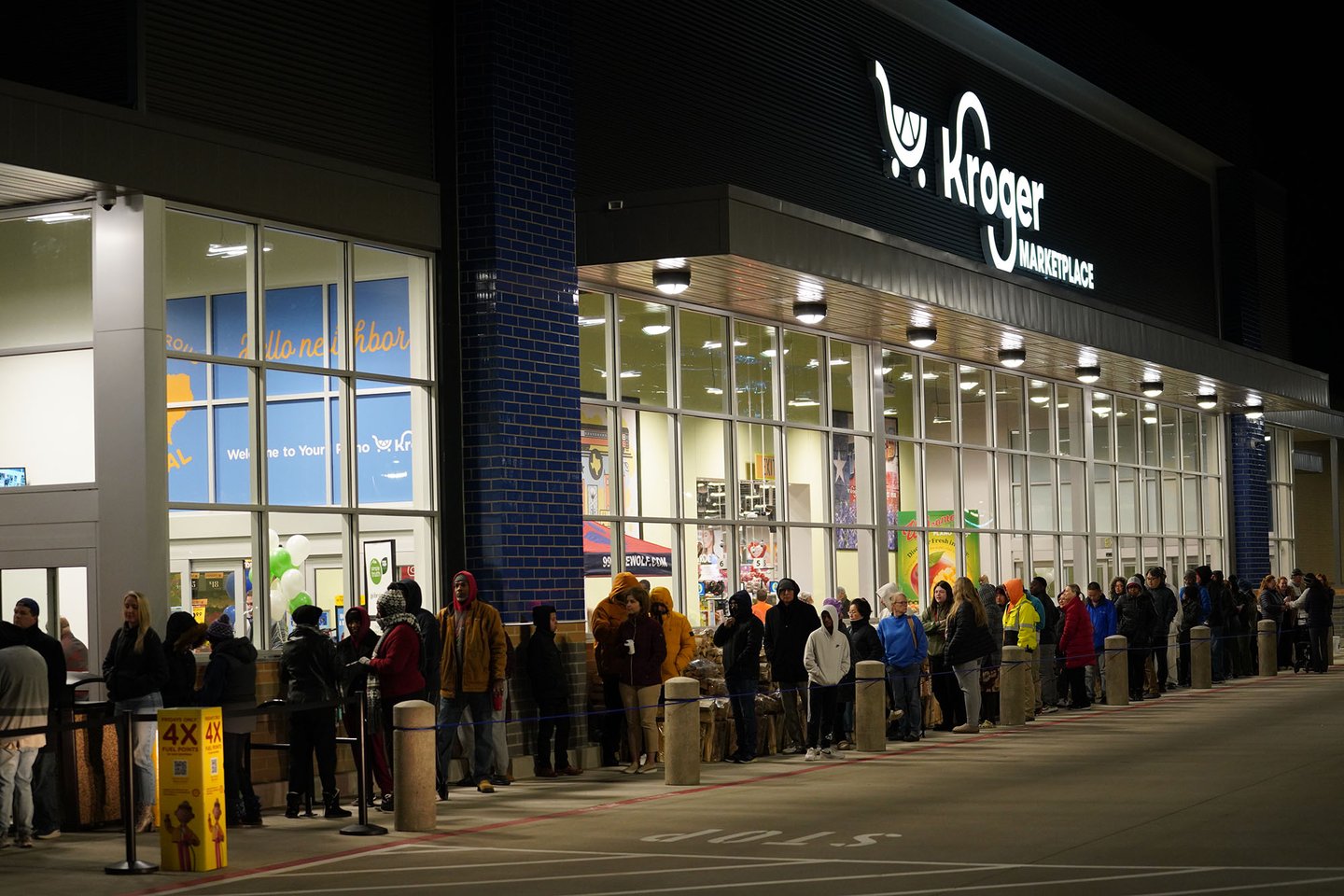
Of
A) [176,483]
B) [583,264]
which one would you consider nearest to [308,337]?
[176,483]

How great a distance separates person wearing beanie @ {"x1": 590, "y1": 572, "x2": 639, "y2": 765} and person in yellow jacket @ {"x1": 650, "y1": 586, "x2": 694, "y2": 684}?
1.12 feet

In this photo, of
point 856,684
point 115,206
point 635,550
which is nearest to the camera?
point 115,206

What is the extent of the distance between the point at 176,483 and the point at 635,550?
7336mm

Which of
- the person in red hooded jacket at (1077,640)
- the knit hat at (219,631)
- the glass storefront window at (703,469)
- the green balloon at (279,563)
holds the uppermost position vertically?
the glass storefront window at (703,469)

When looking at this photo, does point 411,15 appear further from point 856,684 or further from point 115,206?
point 856,684

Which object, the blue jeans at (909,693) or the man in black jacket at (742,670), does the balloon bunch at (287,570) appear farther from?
the blue jeans at (909,693)

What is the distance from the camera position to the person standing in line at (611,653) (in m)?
19.0

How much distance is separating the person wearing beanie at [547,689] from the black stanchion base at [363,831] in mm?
4234

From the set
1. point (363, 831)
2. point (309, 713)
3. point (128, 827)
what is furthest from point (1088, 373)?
point (128, 827)

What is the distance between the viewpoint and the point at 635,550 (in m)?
22.0

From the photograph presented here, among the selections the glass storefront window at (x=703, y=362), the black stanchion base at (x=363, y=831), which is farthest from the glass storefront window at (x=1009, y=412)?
the black stanchion base at (x=363, y=831)

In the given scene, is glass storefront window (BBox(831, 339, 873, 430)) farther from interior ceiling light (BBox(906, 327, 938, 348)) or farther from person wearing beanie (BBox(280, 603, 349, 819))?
person wearing beanie (BBox(280, 603, 349, 819))

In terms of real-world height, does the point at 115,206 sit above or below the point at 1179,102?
below

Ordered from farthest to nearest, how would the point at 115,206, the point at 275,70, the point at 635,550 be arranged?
the point at 635,550 < the point at 275,70 < the point at 115,206
